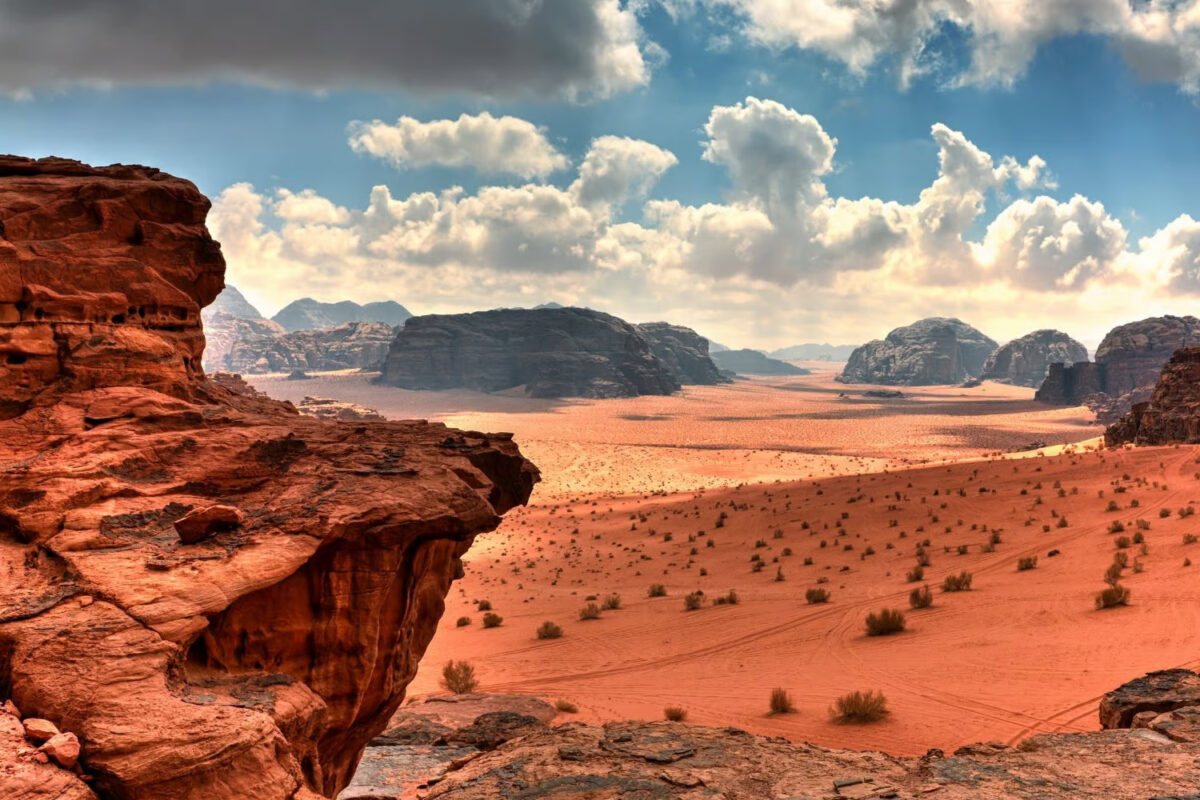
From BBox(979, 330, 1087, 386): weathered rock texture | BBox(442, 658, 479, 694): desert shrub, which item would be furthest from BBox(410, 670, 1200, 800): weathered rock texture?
BBox(979, 330, 1087, 386): weathered rock texture

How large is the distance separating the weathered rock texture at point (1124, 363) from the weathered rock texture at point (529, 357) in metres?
61.2

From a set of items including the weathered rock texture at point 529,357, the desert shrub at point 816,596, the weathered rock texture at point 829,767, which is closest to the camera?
the weathered rock texture at point 829,767

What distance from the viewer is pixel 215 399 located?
7.47m

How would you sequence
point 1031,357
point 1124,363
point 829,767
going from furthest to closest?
1. point 1031,357
2. point 1124,363
3. point 829,767

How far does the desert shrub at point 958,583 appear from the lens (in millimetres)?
14484

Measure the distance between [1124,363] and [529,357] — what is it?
297ft

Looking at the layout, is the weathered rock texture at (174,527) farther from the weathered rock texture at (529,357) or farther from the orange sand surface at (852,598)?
the weathered rock texture at (529,357)

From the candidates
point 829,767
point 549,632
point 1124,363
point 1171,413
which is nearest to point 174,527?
point 829,767

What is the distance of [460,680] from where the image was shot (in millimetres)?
12109

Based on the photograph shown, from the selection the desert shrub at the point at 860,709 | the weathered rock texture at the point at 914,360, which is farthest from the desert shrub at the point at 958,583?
the weathered rock texture at the point at 914,360

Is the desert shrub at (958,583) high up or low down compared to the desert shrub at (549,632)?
up

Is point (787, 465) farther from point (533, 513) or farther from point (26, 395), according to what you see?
point (26, 395)

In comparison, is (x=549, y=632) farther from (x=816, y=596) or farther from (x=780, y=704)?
(x=780, y=704)

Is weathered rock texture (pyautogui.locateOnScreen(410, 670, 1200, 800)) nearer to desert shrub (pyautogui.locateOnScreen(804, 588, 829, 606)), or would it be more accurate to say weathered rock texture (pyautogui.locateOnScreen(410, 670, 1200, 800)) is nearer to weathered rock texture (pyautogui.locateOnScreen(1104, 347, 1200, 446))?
desert shrub (pyautogui.locateOnScreen(804, 588, 829, 606))
